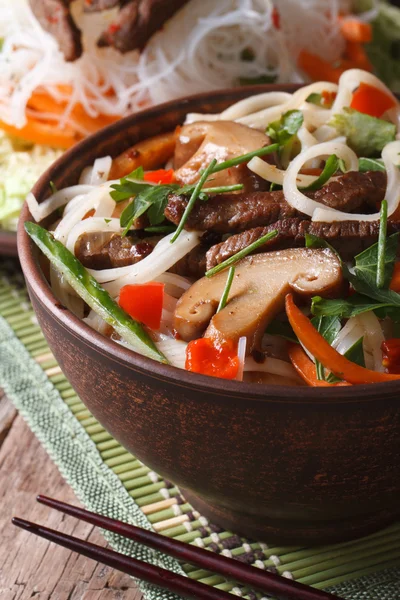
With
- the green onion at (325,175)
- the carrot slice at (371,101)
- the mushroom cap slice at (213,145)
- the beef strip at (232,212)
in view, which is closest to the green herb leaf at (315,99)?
the carrot slice at (371,101)

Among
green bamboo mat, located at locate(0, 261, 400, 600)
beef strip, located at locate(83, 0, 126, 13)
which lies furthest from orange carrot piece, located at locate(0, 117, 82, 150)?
green bamboo mat, located at locate(0, 261, 400, 600)

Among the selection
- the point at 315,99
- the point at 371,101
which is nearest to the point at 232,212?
the point at 315,99

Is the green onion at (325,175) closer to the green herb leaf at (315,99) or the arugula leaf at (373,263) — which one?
the arugula leaf at (373,263)

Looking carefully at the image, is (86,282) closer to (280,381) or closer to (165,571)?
(280,381)

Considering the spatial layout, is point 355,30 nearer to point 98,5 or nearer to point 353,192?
point 98,5

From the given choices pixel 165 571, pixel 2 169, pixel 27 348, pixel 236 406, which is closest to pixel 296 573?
pixel 165 571

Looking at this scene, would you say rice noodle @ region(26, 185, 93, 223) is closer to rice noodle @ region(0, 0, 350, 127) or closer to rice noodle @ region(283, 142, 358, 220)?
rice noodle @ region(283, 142, 358, 220)
